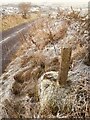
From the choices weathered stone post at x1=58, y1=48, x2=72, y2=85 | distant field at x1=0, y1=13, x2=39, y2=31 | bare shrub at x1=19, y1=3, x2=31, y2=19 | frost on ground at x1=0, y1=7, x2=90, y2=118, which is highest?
weathered stone post at x1=58, y1=48, x2=72, y2=85

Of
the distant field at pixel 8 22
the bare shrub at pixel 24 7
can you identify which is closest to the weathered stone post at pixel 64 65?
the distant field at pixel 8 22

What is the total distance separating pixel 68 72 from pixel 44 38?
3.90m

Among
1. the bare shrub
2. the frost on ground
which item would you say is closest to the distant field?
the bare shrub

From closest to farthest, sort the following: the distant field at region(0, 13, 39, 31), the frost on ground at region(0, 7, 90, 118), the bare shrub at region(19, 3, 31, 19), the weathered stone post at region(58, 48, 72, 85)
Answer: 1. the frost on ground at region(0, 7, 90, 118)
2. the weathered stone post at region(58, 48, 72, 85)
3. the distant field at region(0, 13, 39, 31)
4. the bare shrub at region(19, 3, 31, 19)

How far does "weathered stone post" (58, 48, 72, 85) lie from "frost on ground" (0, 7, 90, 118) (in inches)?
4.6

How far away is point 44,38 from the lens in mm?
11453

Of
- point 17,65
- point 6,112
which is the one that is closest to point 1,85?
point 17,65

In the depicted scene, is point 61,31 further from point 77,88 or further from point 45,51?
point 77,88

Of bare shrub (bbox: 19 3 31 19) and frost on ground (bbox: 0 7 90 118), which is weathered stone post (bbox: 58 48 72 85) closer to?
frost on ground (bbox: 0 7 90 118)

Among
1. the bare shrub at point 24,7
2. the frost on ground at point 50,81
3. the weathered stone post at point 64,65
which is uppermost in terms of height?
the weathered stone post at point 64,65

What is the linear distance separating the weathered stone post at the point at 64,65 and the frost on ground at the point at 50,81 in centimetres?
12

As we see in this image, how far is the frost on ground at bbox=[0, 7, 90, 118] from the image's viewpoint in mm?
6809

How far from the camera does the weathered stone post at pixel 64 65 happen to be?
7.10m

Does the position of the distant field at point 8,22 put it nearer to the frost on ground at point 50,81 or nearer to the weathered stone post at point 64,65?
the frost on ground at point 50,81
